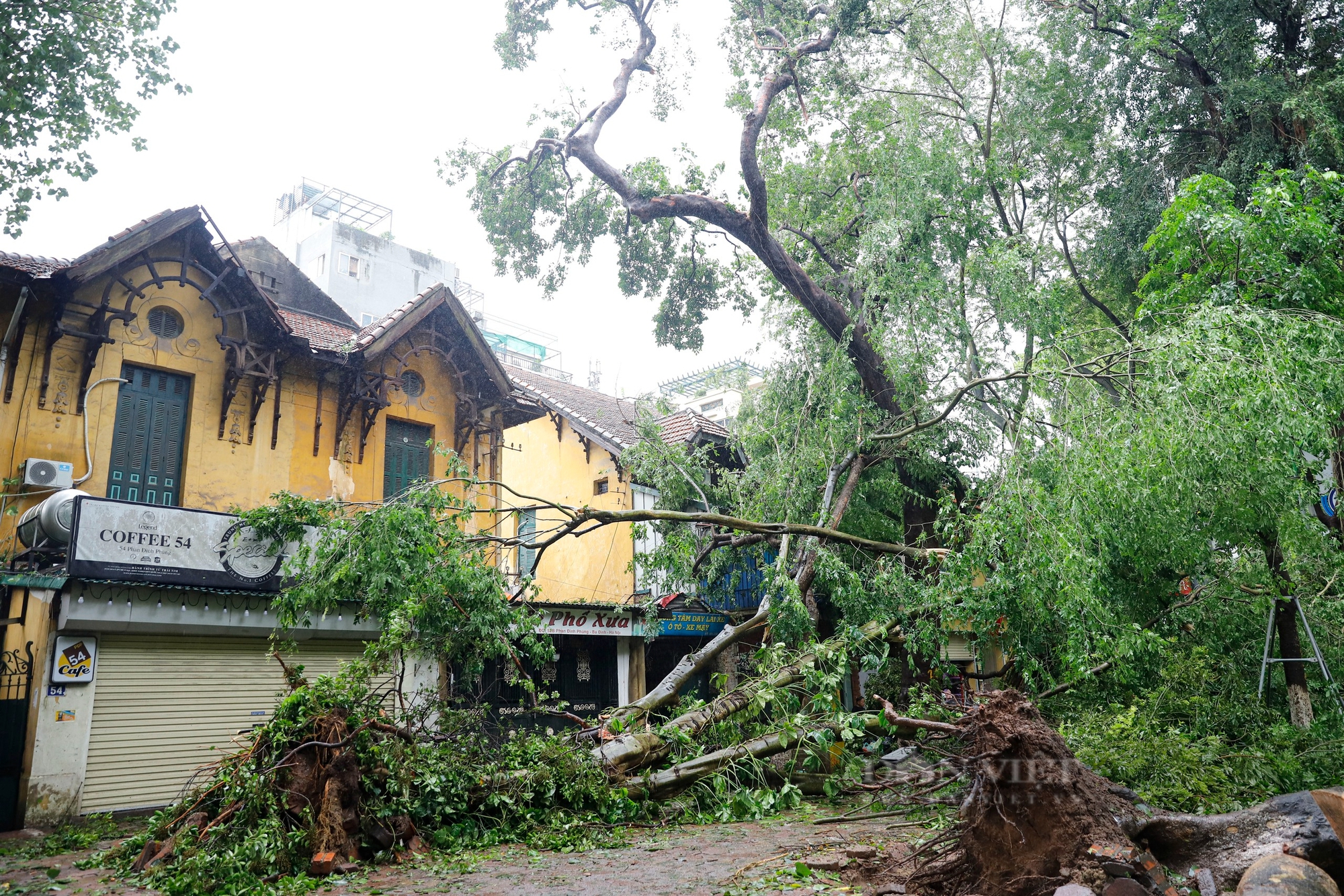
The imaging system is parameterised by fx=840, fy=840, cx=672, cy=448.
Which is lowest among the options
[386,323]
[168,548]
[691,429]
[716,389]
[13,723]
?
[13,723]

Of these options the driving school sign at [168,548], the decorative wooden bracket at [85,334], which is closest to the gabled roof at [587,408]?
the driving school sign at [168,548]

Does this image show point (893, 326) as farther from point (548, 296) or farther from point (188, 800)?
point (188, 800)

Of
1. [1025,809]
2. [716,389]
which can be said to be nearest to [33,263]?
[1025,809]

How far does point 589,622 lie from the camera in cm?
1564

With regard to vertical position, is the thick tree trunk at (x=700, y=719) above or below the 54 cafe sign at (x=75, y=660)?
below

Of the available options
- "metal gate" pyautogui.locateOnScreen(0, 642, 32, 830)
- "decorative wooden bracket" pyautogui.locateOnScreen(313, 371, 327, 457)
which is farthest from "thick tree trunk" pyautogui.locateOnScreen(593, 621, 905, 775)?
"decorative wooden bracket" pyautogui.locateOnScreen(313, 371, 327, 457)

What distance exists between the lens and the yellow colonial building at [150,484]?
9.83 meters

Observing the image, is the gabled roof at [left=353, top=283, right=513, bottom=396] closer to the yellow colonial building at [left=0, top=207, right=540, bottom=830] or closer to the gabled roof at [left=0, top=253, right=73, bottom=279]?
the yellow colonial building at [left=0, top=207, right=540, bottom=830]

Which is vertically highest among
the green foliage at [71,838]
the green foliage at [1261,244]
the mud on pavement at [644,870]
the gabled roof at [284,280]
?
the gabled roof at [284,280]

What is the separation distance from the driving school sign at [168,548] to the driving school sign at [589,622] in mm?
4865

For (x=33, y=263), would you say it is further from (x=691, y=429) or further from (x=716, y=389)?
(x=716, y=389)

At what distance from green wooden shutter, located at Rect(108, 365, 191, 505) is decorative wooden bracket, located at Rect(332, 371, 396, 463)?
226 centimetres

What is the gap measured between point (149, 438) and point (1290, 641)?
1414cm

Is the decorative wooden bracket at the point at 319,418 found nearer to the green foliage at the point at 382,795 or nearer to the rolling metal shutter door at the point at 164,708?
the rolling metal shutter door at the point at 164,708
